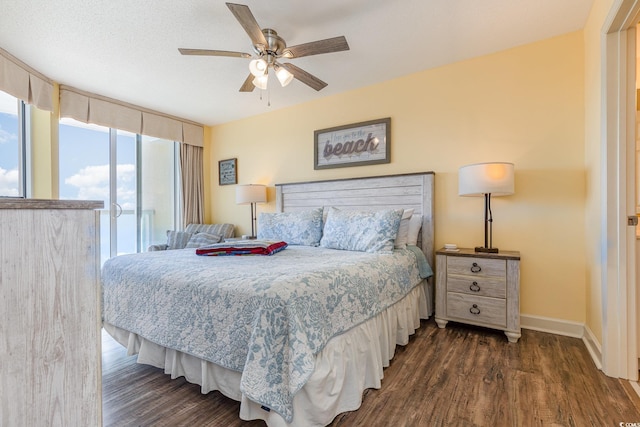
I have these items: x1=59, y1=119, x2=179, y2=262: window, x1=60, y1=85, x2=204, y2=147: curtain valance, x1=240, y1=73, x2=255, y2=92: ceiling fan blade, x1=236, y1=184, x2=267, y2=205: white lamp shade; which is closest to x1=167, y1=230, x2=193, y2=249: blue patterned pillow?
x1=59, y1=119, x2=179, y2=262: window

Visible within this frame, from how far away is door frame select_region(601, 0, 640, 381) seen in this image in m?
1.72

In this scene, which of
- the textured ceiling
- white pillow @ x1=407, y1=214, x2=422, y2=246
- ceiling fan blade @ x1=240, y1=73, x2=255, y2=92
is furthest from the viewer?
white pillow @ x1=407, y1=214, x2=422, y2=246

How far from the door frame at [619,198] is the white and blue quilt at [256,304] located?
123 centimetres

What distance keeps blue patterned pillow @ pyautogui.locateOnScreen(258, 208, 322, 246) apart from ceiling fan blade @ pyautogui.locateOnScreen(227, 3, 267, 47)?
5.32 ft

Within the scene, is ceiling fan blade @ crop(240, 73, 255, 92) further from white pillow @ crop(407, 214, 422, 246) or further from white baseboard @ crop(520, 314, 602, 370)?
white baseboard @ crop(520, 314, 602, 370)

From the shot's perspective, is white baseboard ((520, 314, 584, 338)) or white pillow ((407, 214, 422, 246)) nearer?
white baseboard ((520, 314, 584, 338))

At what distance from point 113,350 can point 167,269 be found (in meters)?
1.06

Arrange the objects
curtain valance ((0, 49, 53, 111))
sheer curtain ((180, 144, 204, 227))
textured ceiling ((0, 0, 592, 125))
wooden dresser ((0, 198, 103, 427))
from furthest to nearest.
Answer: sheer curtain ((180, 144, 204, 227)) → curtain valance ((0, 49, 53, 111)) → textured ceiling ((0, 0, 592, 125)) → wooden dresser ((0, 198, 103, 427))

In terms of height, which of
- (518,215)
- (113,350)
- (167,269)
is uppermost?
(518,215)

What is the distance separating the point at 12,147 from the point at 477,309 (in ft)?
15.2

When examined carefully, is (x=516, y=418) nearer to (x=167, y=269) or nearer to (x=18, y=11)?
(x=167, y=269)

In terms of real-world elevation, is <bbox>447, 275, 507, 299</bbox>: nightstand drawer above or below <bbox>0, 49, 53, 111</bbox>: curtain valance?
below

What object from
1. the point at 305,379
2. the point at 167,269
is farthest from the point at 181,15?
the point at 305,379

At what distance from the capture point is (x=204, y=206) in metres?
4.79
